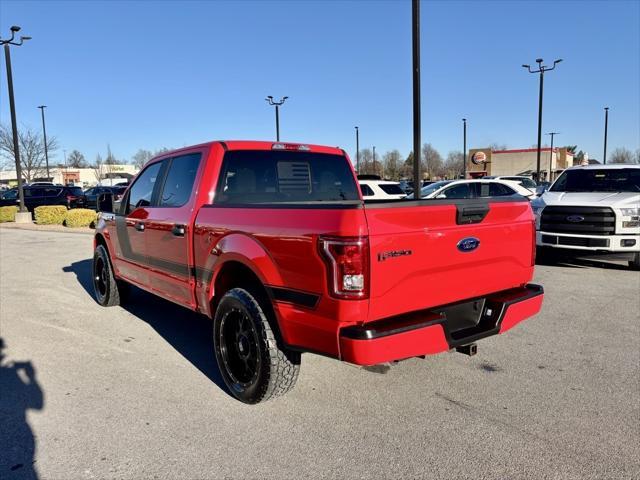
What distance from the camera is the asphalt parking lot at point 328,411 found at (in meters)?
2.80

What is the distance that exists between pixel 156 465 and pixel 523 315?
2.67m

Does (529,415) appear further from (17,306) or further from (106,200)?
(17,306)

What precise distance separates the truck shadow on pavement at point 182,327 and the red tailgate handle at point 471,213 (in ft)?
7.18

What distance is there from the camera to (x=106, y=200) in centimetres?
610

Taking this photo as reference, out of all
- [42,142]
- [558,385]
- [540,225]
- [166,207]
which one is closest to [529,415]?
[558,385]

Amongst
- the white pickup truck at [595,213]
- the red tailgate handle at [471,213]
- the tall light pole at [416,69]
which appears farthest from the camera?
the tall light pole at [416,69]

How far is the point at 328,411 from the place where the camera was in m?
3.45

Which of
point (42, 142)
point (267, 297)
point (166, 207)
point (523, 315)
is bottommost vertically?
point (523, 315)

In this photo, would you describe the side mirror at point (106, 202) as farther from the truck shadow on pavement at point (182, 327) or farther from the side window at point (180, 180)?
the side window at point (180, 180)

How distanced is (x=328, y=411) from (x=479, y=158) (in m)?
62.6

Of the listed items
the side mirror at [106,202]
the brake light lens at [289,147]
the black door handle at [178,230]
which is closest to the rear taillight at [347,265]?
the black door handle at [178,230]

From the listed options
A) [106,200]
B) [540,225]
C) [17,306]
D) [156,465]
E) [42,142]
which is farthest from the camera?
[42,142]

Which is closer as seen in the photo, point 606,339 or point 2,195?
point 606,339

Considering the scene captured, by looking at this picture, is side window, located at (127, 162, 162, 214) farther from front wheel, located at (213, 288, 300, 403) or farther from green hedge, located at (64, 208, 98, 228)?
green hedge, located at (64, 208, 98, 228)
